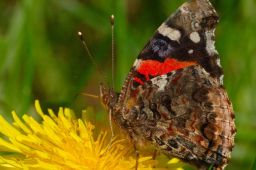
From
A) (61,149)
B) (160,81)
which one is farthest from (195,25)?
(61,149)

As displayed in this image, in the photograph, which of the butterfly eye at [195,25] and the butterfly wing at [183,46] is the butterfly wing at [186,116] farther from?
the butterfly eye at [195,25]

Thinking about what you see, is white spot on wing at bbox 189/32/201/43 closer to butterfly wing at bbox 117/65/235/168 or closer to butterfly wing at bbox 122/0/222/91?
butterfly wing at bbox 122/0/222/91

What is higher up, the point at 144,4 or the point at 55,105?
the point at 144,4

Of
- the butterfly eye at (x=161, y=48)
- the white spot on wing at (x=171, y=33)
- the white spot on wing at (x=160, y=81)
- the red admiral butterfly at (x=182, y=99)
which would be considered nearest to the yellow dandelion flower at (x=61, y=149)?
the red admiral butterfly at (x=182, y=99)

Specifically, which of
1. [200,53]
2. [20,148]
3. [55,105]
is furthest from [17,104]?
[200,53]

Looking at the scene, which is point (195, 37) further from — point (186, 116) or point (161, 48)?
point (186, 116)

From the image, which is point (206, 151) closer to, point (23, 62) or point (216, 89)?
point (216, 89)

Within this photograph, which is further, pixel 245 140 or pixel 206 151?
pixel 245 140
